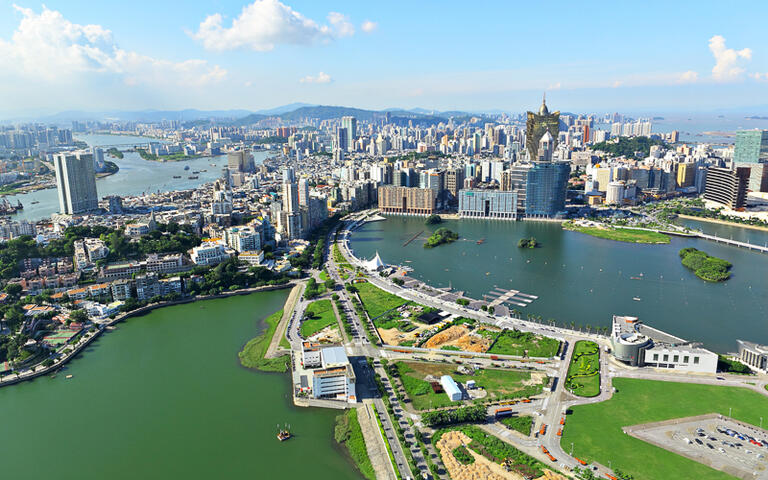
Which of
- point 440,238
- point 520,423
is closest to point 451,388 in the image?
point 520,423

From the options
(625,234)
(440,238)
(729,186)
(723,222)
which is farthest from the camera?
(729,186)

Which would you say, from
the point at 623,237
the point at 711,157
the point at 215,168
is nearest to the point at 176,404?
the point at 623,237

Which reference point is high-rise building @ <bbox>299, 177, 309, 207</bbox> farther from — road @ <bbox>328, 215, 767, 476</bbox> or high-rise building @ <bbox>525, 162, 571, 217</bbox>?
high-rise building @ <bbox>525, 162, 571, 217</bbox>

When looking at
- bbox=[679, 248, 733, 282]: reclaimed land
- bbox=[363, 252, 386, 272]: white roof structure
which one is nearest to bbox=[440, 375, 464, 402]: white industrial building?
bbox=[363, 252, 386, 272]: white roof structure

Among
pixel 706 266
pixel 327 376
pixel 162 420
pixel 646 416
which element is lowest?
pixel 162 420

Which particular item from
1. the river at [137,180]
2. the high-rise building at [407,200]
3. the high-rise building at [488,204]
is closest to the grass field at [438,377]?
the high-rise building at [488,204]

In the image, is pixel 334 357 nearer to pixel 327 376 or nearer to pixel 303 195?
pixel 327 376
